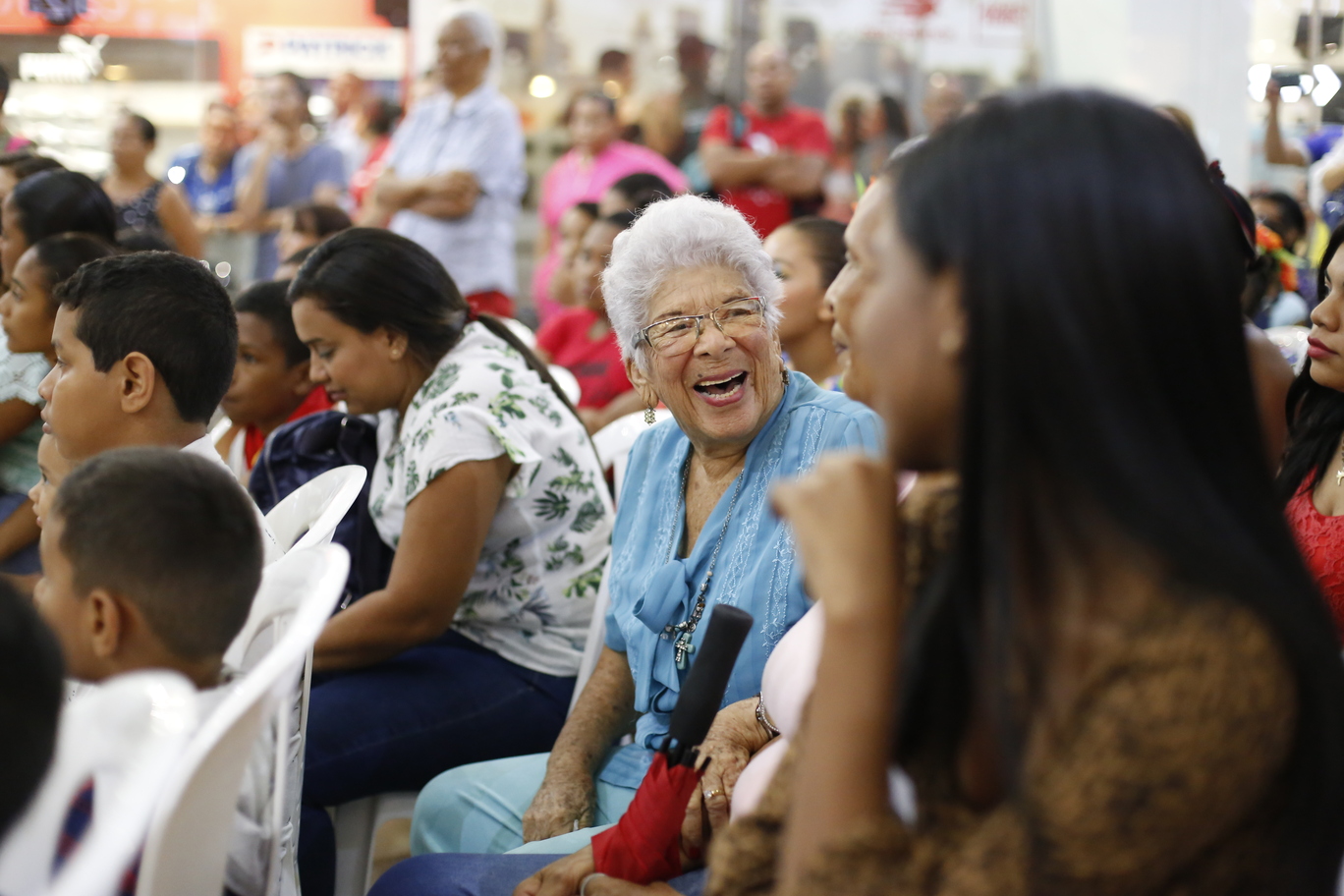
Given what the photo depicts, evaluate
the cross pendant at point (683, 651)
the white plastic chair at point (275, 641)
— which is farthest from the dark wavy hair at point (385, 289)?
the white plastic chair at point (275, 641)

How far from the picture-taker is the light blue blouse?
1789 millimetres

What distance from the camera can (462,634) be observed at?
2477 mm

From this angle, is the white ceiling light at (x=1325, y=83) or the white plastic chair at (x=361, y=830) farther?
the white ceiling light at (x=1325, y=83)

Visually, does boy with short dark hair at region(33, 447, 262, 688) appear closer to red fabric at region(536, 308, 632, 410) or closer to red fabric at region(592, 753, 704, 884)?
red fabric at region(592, 753, 704, 884)

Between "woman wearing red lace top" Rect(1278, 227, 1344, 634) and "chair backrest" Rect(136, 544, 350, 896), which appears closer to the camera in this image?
"chair backrest" Rect(136, 544, 350, 896)

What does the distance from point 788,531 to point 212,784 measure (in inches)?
36.1

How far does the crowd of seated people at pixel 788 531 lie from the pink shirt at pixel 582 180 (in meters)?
2.07

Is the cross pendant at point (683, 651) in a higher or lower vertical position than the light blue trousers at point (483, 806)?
higher

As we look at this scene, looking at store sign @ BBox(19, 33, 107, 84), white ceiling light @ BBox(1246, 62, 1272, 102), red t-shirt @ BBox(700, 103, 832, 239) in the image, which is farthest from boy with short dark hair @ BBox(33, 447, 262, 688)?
store sign @ BBox(19, 33, 107, 84)

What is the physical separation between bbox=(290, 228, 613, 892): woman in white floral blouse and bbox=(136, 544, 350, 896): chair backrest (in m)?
0.94

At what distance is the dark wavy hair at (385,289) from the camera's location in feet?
8.11

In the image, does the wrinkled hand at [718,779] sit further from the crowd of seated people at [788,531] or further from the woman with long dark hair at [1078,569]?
the woman with long dark hair at [1078,569]

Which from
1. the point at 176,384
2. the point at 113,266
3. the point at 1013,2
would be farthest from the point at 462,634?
the point at 1013,2

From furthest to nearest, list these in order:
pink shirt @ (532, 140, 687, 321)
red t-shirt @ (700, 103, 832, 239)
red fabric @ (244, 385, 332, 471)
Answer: pink shirt @ (532, 140, 687, 321), red t-shirt @ (700, 103, 832, 239), red fabric @ (244, 385, 332, 471)
